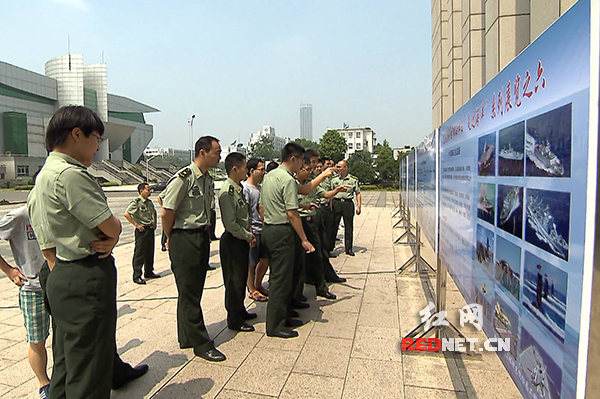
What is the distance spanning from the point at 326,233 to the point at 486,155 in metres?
4.75

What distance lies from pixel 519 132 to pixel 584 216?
530mm

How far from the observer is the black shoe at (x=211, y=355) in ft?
9.98

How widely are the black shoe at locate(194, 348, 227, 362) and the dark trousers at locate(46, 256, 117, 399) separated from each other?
110 cm

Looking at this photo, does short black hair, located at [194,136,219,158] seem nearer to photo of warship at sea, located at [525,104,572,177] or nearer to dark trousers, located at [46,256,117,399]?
dark trousers, located at [46,256,117,399]

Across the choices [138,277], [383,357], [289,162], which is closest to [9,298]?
[138,277]

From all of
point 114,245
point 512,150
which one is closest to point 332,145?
point 114,245

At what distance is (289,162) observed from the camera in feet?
12.4

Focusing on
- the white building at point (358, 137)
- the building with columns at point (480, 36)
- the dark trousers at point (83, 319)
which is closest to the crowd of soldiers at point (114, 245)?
the dark trousers at point (83, 319)

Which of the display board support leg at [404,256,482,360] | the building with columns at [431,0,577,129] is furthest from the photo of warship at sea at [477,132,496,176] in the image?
the building with columns at [431,0,577,129]

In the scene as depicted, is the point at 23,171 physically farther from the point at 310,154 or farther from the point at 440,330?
the point at 440,330

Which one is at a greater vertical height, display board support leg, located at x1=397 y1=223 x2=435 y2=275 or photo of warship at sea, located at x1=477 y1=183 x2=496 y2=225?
photo of warship at sea, located at x1=477 y1=183 x2=496 y2=225

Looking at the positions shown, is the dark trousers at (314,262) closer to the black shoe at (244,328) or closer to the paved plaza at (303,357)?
the paved plaza at (303,357)

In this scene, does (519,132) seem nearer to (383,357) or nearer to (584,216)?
(584,216)

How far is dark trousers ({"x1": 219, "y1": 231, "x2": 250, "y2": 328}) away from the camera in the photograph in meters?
3.58
